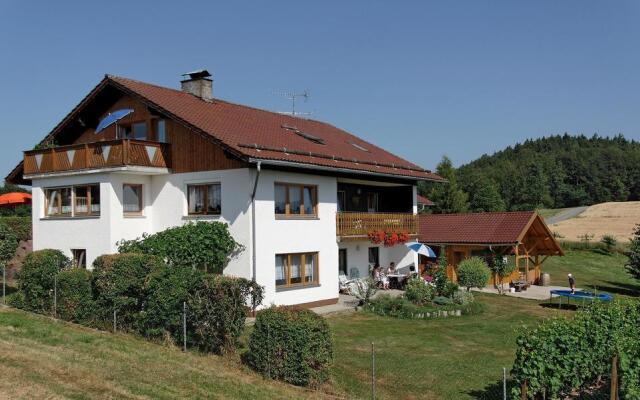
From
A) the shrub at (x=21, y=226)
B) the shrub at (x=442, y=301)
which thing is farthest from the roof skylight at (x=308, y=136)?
the shrub at (x=21, y=226)

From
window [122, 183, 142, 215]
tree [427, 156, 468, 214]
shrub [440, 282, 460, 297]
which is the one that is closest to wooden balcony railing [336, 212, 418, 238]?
shrub [440, 282, 460, 297]

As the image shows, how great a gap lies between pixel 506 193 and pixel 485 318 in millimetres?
98565

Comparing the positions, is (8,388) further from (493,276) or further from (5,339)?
(493,276)

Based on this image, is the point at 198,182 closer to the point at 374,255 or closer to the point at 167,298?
the point at 167,298

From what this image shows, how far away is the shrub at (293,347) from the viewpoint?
11.4m

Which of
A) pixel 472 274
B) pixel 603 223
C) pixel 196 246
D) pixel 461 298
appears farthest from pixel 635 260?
pixel 603 223

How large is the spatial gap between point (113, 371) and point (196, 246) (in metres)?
8.03

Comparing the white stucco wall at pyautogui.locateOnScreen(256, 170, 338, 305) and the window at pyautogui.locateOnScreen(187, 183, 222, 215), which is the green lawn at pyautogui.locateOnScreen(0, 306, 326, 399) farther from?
the window at pyautogui.locateOnScreen(187, 183, 222, 215)

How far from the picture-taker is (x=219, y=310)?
13055 millimetres

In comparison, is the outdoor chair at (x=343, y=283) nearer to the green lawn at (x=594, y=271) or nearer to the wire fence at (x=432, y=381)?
the wire fence at (x=432, y=381)

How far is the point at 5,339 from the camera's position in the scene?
1362 centimetres

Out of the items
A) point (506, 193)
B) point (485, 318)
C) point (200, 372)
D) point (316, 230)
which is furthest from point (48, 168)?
point (506, 193)

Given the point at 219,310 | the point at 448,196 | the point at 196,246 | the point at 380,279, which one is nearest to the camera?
the point at 219,310

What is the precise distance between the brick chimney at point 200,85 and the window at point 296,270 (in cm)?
A: 804
